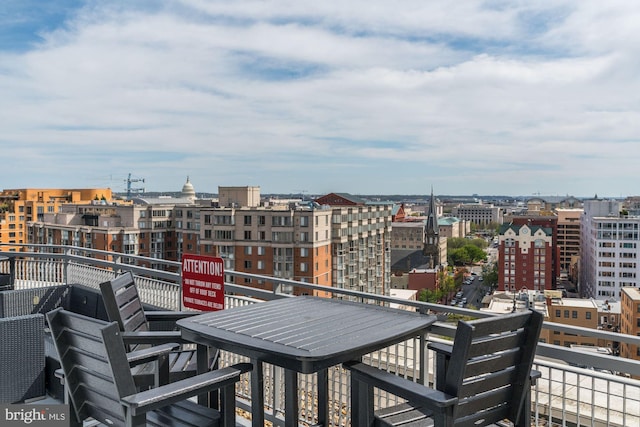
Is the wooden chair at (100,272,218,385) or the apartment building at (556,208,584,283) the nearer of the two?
the wooden chair at (100,272,218,385)

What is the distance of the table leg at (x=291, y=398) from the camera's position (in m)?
2.19

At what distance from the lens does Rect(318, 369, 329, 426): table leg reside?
2402 millimetres

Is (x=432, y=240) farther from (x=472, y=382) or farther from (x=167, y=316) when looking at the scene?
(x=472, y=382)

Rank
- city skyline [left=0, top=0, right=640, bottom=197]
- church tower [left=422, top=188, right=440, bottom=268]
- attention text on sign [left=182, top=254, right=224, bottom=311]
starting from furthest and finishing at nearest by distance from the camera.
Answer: church tower [left=422, top=188, right=440, bottom=268]
city skyline [left=0, top=0, right=640, bottom=197]
attention text on sign [left=182, top=254, right=224, bottom=311]

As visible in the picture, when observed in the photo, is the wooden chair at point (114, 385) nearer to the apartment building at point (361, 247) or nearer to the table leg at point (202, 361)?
the table leg at point (202, 361)

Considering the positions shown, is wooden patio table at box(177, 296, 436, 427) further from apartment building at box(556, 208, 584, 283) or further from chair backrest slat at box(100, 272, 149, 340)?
apartment building at box(556, 208, 584, 283)

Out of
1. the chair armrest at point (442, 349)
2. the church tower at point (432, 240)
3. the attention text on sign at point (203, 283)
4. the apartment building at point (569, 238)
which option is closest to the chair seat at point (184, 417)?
the chair armrest at point (442, 349)

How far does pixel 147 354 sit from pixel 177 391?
1.90 ft

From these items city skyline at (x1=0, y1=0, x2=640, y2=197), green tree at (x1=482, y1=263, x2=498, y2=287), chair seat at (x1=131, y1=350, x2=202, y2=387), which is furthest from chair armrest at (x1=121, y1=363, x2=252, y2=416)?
green tree at (x1=482, y1=263, x2=498, y2=287)

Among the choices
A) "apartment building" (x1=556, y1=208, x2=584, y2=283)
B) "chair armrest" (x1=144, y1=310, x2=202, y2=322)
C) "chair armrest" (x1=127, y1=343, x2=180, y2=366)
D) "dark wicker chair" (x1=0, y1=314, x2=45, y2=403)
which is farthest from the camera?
"apartment building" (x1=556, y1=208, x2=584, y2=283)

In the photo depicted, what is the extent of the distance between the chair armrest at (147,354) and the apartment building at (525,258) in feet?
268

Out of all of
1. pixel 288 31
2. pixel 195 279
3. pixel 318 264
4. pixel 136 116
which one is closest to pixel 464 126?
pixel 318 264

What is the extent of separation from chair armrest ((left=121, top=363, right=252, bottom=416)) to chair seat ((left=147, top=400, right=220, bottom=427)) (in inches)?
11.5

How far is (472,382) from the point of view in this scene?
1.81 metres
